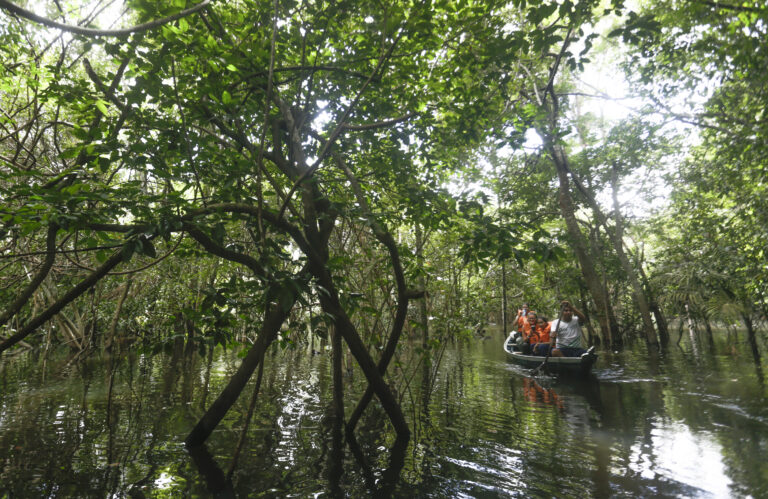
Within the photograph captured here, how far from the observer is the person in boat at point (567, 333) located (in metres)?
12.1

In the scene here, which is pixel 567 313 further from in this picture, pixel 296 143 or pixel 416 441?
pixel 296 143

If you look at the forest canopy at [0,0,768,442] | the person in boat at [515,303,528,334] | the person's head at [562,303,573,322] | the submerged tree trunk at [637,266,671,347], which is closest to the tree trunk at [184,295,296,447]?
the forest canopy at [0,0,768,442]

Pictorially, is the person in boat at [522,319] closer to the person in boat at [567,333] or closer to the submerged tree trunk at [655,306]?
the person in boat at [567,333]

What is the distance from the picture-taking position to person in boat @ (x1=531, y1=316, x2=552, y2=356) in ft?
41.5

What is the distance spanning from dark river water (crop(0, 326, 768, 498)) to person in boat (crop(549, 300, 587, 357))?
1320 millimetres

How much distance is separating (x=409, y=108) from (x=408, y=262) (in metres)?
2.14

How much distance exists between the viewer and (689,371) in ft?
38.7

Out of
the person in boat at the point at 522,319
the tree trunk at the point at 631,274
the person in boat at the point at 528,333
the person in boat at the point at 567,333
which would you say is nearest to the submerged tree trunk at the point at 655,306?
the tree trunk at the point at 631,274

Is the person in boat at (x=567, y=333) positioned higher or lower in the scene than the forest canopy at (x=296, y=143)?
lower

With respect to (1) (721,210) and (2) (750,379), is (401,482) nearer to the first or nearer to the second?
(2) (750,379)

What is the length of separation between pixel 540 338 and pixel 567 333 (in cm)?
141

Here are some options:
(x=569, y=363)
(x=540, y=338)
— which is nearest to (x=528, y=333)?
(x=540, y=338)

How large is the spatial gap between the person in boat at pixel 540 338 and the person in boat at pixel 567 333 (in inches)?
15.0

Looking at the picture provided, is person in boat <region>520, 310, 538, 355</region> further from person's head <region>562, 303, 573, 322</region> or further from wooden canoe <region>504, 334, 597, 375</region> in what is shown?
person's head <region>562, 303, 573, 322</region>
